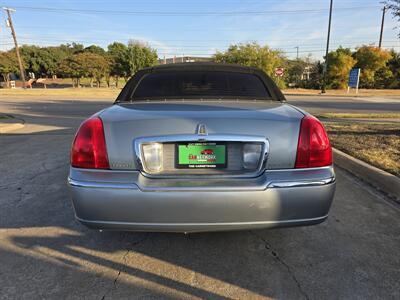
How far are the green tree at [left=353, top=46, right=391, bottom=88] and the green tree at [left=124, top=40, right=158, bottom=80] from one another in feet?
104

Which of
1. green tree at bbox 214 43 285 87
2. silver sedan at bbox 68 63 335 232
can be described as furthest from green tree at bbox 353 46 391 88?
silver sedan at bbox 68 63 335 232

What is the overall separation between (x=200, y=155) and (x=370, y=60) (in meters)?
48.7

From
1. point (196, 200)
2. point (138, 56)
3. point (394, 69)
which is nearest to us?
point (196, 200)

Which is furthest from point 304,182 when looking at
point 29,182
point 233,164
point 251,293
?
point 29,182

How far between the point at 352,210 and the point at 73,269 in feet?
9.64

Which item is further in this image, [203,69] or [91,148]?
[203,69]

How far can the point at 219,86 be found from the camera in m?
3.40

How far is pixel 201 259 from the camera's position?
2676 millimetres

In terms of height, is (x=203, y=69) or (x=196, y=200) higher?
(x=203, y=69)

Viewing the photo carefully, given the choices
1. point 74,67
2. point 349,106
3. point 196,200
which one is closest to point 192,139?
point 196,200

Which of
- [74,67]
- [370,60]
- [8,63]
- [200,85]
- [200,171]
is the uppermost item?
[8,63]

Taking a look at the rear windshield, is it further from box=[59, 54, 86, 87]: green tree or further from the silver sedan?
box=[59, 54, 86, 87]: green tree

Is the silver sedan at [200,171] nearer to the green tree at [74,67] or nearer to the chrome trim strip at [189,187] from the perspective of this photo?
the chrome trim strip at [189,187]

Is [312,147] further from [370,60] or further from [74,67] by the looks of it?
[74,67]
